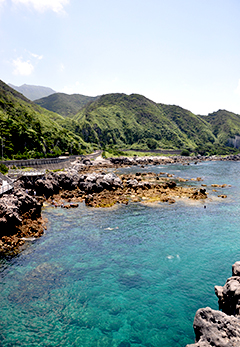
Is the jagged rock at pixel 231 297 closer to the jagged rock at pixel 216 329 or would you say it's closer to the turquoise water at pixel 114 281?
the jagged rock at pixel 216 329

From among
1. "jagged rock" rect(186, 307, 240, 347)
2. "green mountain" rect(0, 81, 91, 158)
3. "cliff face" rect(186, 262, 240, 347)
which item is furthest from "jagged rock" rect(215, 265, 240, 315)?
"green mountain" rect(0, 81, 91, 158)

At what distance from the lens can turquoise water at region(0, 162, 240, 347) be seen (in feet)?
49.1

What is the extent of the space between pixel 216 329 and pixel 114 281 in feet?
36.7

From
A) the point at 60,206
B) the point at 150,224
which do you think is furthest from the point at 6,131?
the point at 150,224

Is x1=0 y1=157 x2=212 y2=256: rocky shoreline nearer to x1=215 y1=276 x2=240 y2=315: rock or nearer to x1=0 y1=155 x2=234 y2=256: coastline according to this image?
x1=0 y1=155 x2=234 y2=256: coastline

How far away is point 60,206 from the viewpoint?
42.3m

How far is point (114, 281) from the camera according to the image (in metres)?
20.2

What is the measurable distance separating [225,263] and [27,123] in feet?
445

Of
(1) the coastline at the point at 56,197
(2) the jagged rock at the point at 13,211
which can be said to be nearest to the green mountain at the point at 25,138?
(1) the coastline at the point at 56,197

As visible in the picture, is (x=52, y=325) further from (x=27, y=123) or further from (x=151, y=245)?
(x=27, y=123)

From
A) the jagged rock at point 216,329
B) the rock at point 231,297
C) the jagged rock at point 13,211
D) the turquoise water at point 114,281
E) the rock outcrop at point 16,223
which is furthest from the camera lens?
the jagged rock at point 13,211

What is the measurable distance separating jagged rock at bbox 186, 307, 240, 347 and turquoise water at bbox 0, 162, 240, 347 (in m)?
4.48

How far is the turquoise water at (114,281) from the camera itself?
15.0 m

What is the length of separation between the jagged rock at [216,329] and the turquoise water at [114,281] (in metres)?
4.48
